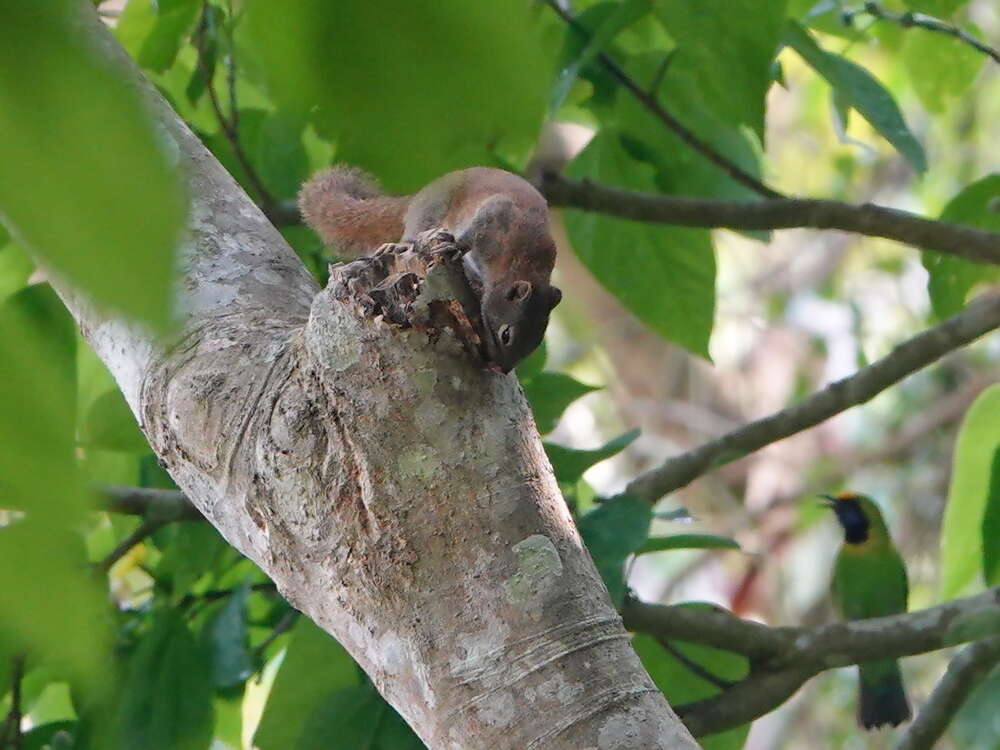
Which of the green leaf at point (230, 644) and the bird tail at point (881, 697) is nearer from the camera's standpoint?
the green leaf at point (230, 644)

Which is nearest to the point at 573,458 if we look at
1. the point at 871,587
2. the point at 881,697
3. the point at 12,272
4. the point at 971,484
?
the point at 971,484

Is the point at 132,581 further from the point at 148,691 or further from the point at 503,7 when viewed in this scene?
the point at 503,7

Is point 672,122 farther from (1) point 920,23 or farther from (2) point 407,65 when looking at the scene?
(2) point 407,65

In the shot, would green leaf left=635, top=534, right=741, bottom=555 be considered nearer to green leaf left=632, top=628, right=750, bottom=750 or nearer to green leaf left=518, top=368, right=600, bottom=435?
green leaf left=632, top=628, right=750, bottom=750

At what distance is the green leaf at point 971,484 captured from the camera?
1939 mm

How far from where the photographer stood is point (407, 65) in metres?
0.29

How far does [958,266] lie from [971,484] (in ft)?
1.16

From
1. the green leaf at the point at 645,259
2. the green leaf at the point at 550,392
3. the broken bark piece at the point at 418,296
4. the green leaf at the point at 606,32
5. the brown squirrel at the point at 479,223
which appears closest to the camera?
the broken bark piece at the point at 418,296

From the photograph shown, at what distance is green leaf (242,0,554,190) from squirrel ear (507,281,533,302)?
4.06 ft

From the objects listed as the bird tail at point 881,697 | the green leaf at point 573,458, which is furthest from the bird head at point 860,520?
the green leaf at point 573,458

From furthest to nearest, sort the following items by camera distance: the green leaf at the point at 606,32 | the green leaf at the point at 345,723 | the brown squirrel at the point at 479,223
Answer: the brown squirrel at the point at 479,223, the green leaf at the point at 345,723, the green leaf at the point at 606,32

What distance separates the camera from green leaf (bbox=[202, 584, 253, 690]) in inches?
66.4

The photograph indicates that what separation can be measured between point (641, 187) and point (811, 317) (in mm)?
3918

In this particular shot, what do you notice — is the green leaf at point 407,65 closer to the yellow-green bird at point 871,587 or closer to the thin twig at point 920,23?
the thin twig at point 920,23
